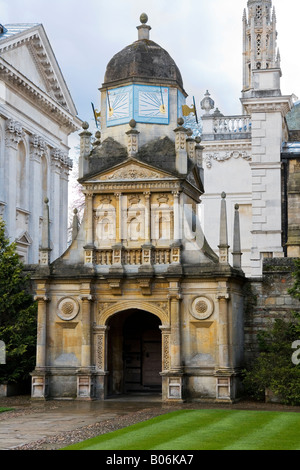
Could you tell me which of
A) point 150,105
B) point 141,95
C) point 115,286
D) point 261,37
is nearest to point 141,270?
point 115,286

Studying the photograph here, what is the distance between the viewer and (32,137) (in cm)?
4900

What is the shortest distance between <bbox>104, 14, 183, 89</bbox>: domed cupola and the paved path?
9910mm

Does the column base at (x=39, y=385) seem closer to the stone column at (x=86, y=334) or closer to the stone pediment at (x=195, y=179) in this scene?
the stone column at (x=86, y=334)

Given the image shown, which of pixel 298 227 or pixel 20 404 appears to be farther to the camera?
pixel 298 227

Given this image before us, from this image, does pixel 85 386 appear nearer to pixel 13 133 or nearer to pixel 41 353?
pixel 41 353

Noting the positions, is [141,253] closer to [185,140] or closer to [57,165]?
[185,140]

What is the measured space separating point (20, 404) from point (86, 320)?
313cm

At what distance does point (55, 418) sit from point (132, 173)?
845cm

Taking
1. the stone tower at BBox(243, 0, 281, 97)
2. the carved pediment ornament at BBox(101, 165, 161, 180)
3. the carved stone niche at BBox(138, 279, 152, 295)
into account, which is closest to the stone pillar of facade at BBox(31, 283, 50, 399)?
the carved stone niche at BBox(138, 279, 152, 295)

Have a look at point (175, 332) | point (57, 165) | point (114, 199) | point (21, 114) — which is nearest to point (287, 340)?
point (175, 332)

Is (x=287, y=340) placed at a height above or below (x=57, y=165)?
below

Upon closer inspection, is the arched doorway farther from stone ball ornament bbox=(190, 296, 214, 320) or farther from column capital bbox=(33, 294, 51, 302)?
column capital bbox=(33, 294, 51, 302)

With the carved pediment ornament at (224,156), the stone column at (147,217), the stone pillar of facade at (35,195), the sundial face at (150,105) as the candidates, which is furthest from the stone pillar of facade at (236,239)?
the stone pillar of facade at (35,195)

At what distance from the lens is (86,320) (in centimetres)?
2623
